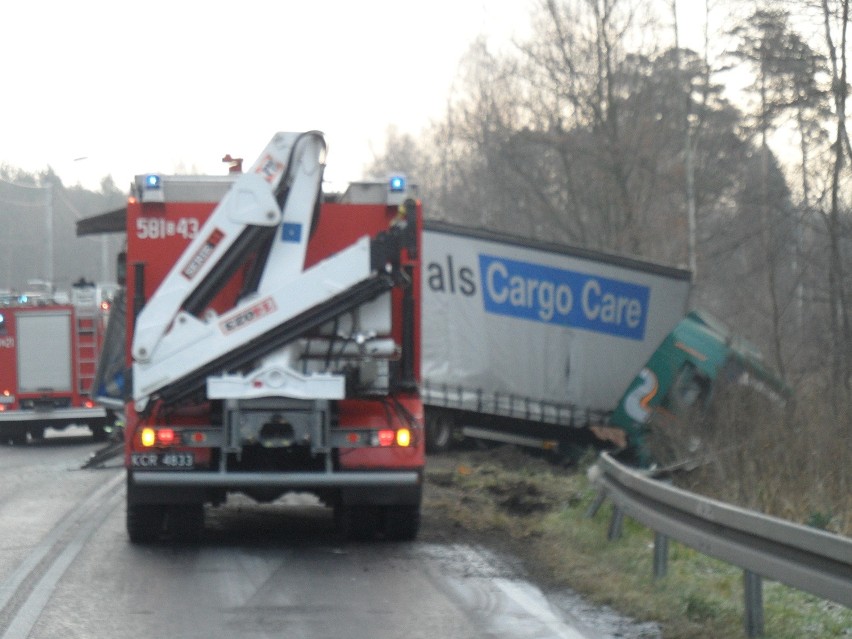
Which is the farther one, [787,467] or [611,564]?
[787,467]

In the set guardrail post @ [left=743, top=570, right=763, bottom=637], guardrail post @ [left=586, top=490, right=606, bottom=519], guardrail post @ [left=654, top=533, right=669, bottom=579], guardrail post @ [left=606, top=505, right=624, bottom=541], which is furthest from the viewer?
guardrail post @ [left=586, top=490, right=606, bottom=519]

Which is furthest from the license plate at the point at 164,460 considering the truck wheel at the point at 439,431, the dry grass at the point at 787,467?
the truck wheel at the point at 439,431

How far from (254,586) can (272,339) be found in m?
2.12

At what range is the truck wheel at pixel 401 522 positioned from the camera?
1064cm

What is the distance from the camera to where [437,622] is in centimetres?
750

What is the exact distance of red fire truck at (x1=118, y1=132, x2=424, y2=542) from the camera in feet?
32.9

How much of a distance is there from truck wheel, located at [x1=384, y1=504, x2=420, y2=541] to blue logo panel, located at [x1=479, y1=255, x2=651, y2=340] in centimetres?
1014

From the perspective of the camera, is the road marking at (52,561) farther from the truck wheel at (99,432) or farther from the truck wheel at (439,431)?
the truck wheel at (99,432)

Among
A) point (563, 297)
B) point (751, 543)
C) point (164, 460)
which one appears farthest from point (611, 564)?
point (563, 297)

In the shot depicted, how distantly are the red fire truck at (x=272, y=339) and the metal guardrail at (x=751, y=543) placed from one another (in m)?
2.30

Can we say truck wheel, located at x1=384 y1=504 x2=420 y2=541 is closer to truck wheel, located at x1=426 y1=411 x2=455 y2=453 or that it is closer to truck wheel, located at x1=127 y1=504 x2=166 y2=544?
truck wheel, located at x1=127 y1=504 x2=166 y2=544

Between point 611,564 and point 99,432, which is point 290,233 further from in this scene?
point 99,432

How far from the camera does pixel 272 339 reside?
1005 centimetres

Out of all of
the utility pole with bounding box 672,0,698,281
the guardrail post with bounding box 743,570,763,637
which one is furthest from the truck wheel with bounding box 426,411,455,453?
the guardrail post with bounding box 743,570,763,637
